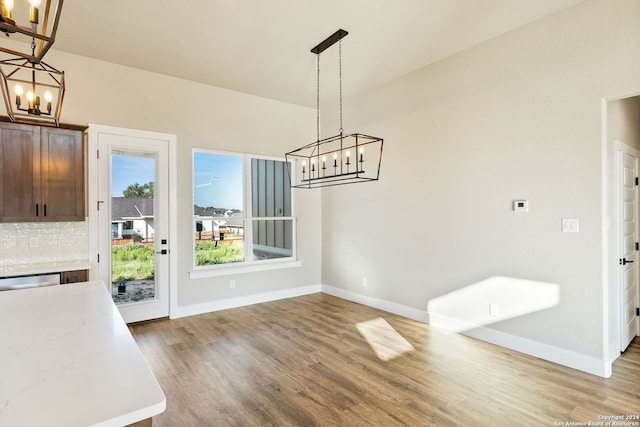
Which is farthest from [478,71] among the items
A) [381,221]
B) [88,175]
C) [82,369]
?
[88,175]

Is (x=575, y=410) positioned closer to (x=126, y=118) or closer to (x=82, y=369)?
(x=82, y=369)

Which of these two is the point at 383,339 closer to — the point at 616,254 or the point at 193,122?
the point at 616,254

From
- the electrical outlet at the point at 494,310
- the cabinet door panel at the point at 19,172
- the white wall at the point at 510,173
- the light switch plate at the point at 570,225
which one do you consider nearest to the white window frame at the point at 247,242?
the white wall at the point at 510,173

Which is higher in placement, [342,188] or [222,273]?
[342,188]

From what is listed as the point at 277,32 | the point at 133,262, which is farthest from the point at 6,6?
the point at 133,262

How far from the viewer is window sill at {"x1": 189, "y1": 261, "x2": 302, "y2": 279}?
15.9 ft

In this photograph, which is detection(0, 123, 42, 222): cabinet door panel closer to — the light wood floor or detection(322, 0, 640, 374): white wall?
the light wood floor

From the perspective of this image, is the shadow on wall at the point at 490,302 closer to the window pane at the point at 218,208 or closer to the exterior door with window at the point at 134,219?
the window pane at the point at 218,208

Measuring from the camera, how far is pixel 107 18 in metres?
3.31

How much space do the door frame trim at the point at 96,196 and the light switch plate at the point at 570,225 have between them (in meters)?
4.53

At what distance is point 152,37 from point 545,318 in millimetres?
4969

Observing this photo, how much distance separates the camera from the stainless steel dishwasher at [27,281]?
3.19 meters

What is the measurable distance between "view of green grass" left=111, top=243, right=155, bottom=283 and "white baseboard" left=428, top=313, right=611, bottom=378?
3802mm

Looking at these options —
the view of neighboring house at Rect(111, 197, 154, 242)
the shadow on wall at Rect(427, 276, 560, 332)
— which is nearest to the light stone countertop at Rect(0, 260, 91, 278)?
the view of neighboring house at Rect(111, 197, 154, 242)
